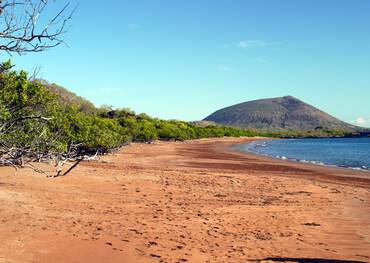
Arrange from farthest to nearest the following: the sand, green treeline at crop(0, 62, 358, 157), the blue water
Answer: the blue water, the sand, green treeline at crop(0, 62, 358, 157)

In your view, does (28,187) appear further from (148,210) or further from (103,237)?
(103,237)

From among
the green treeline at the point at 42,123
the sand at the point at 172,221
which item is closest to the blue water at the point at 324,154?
the green treeline at the point at 42,123

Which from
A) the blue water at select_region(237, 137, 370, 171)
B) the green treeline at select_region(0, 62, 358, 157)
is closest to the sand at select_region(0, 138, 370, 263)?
the green treeline at select_region(0, 62, 358, 157)

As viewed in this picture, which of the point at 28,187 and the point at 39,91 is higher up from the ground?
the point at 39,91

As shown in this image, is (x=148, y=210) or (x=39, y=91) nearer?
(x=39, y=91)

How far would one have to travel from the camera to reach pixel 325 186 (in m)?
23.0

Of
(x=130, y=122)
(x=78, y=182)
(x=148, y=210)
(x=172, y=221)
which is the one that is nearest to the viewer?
(x=172, y=221)

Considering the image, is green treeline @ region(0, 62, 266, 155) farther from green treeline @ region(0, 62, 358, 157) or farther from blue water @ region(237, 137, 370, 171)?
blue water @ region(237, 137, 370, 171)

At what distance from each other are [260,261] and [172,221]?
13.3ft

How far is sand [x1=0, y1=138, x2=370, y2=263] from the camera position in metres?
10.0

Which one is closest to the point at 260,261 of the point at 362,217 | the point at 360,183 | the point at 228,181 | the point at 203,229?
the point at 203,229

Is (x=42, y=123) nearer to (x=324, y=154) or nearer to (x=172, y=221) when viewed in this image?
(x=172, y=221)

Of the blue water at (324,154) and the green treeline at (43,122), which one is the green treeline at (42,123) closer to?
the green treeline at (43,122)

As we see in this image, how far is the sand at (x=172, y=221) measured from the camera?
10.0 meters
